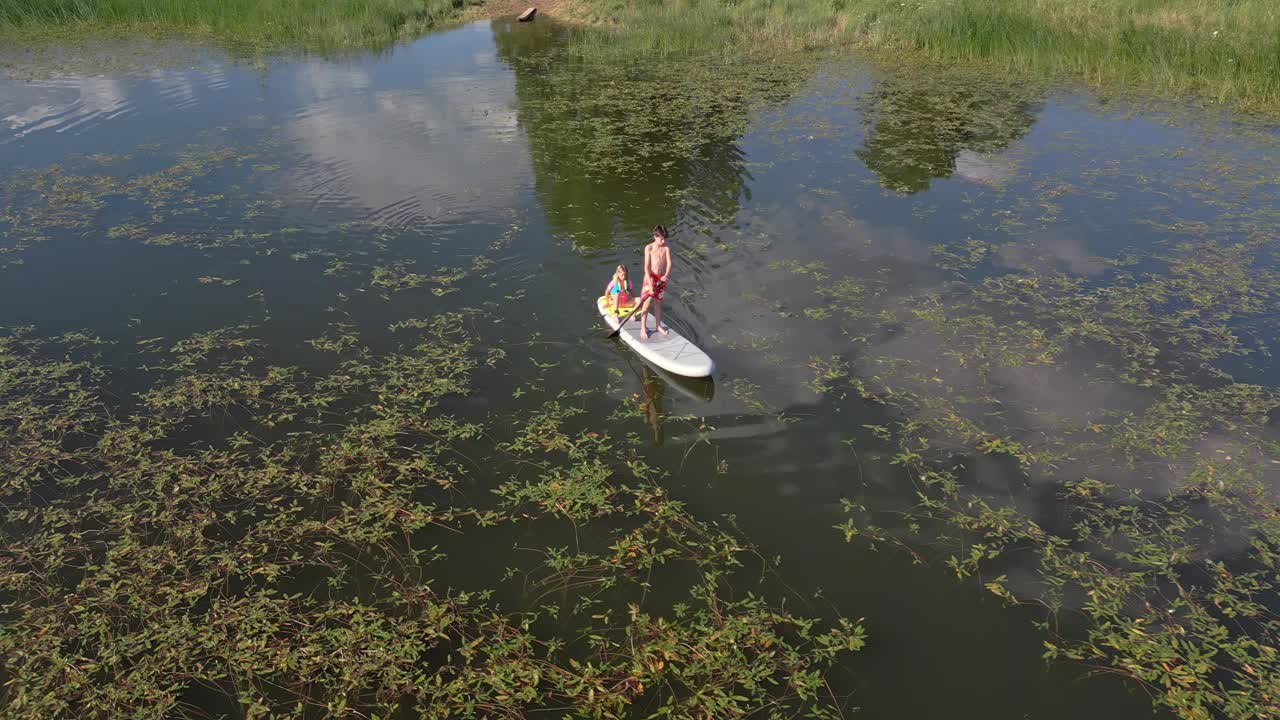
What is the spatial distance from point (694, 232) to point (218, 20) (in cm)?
2280

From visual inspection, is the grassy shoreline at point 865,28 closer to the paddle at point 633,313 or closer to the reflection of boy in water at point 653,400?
the paddle at point 633,313

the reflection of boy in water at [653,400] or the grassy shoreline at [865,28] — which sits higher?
the grassy shoreline at [865,28]

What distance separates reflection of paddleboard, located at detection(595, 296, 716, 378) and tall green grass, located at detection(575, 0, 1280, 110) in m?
16.4

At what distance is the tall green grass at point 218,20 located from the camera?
25062 mm

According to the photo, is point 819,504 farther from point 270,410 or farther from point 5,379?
point 5,379

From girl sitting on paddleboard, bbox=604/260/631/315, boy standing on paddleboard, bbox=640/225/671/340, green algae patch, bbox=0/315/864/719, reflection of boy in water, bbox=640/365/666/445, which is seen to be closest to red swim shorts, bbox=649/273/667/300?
boy standing on paddleboard, bbox=640/225/671/340

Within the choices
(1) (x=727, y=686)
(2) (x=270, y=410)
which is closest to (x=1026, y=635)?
(1) (x=727, y=686)

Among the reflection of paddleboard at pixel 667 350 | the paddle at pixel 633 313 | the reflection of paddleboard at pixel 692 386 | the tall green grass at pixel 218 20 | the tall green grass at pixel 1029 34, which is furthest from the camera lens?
the tall green grass at pixel 218 20

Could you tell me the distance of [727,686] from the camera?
5023mm

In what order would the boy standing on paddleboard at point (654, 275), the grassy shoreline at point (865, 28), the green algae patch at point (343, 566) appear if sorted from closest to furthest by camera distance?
1. the green algae patch at point (343, 566)
2. the boy standing on paddleboard at point (654, 275)
3. the grassy shoreline at point (865, 28)

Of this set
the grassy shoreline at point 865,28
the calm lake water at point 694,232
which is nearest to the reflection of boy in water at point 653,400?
the calm lake water at point 694,232

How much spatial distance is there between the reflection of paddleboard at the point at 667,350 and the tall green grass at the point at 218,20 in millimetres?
20779

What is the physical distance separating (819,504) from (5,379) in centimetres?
878

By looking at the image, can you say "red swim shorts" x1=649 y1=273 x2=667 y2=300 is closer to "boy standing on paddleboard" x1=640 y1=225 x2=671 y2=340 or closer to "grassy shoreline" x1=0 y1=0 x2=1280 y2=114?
"boy standing on paddleboard" x1=640 y1=225 x2=671 y2=340
